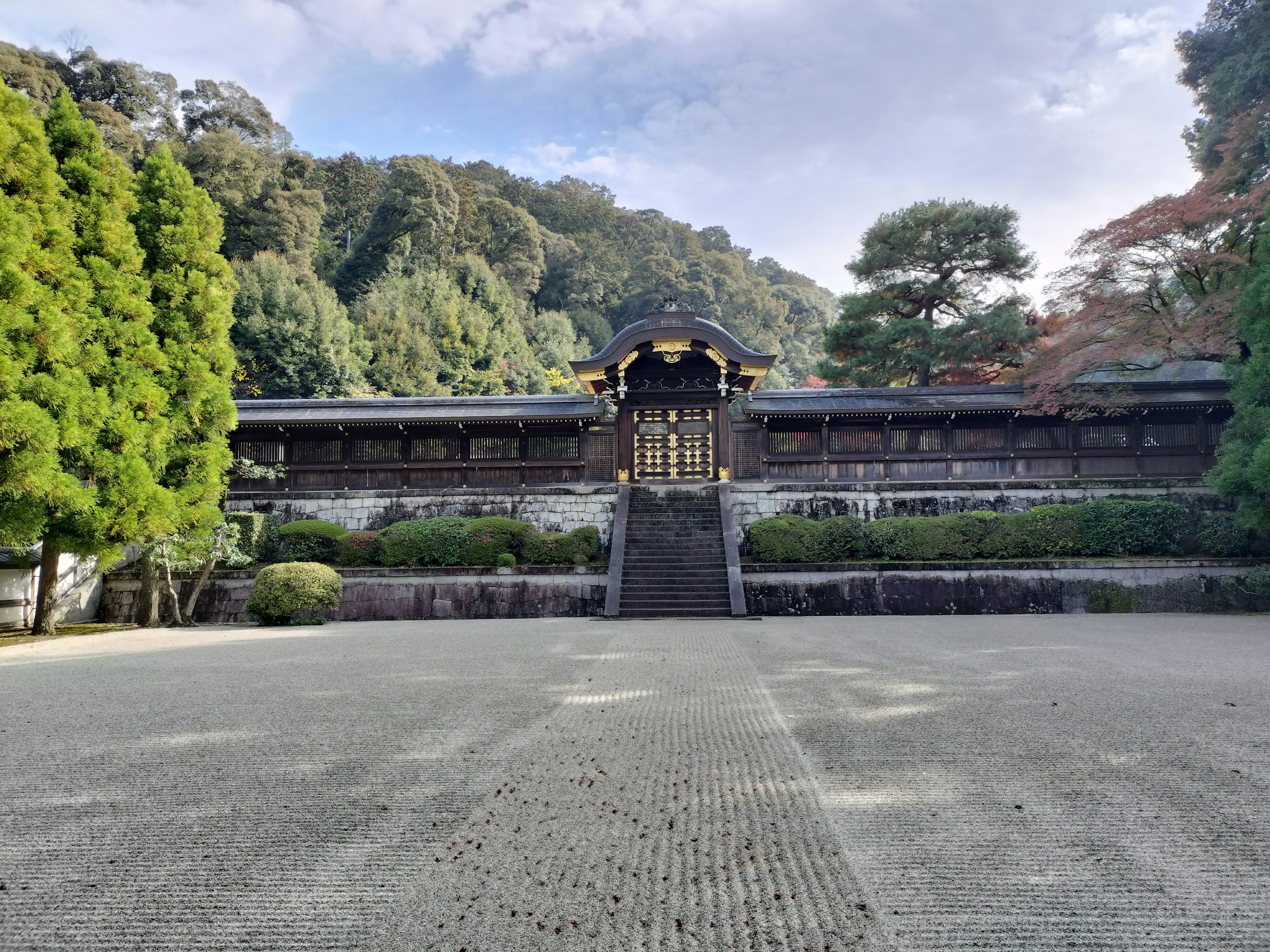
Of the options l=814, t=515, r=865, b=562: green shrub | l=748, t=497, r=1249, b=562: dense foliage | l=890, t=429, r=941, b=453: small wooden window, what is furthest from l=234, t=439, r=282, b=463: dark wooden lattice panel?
l=890, t=429, r=941, b=453: small wooden window

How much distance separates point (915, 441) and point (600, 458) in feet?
29.6

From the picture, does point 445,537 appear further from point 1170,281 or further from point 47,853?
point 1170,281

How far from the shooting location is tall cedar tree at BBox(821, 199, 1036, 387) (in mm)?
21656

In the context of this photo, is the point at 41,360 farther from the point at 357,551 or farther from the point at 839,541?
the point at 839,541

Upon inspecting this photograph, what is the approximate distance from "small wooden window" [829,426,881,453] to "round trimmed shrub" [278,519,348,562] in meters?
13.4

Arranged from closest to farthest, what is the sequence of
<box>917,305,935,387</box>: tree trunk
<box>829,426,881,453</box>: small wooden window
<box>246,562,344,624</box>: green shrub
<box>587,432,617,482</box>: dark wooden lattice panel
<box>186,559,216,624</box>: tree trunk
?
<box>246,562,344,624</box>: green shrub, <box>186,559,216,624</box>: tree trunk, <box>829,426,881,453</box>: small wooden window, <box>587,432,617,482</box>: dark wooden lattice panel, <box>917,305,935,387</box>: tree trunk

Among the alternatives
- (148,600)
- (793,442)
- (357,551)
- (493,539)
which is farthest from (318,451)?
(793,442)

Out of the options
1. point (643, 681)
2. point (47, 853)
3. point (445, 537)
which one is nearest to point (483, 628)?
point (445, 537)

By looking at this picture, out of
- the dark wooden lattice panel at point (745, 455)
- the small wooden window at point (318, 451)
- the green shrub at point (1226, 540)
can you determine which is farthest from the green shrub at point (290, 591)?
the green shrub at point (1226, 540)

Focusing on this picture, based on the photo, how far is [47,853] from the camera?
9.40 feet

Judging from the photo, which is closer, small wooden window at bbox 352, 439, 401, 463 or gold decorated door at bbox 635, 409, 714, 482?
gold decorated door at bbox 635, 409, 714, 482

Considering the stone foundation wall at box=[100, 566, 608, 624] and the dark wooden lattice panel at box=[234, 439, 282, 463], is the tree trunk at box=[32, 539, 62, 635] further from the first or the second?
the dark wooden lattice panel at box=[234, 439, 282, 463]

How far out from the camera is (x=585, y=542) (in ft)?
50.1

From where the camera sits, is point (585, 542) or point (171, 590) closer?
point (171, 590)
